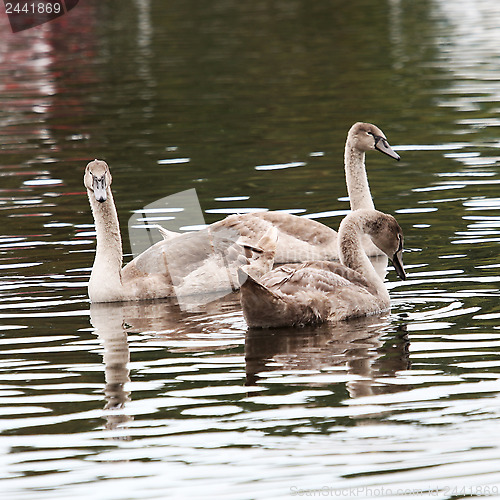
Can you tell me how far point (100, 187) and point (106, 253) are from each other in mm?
807

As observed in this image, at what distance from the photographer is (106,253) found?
44.2ft

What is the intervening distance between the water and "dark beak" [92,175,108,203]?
1.19 metres

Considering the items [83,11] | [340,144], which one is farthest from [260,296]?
[83,11]

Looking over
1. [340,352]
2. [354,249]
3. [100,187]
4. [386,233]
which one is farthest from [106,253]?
[340,352]

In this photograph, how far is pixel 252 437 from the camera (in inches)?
334

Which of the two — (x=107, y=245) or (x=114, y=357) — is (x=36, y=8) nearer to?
(x=107, y=245)

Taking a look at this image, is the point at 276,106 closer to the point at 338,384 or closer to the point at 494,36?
the point at 494,36

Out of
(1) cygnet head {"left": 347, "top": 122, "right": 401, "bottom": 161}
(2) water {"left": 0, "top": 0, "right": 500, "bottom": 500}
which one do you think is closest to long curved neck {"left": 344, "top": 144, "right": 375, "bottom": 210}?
(1) cygnet head {"left": 347, "top": 122, "right": 401, "bottom": 161}

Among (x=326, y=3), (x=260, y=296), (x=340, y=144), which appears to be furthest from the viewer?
(x=326, y=3)

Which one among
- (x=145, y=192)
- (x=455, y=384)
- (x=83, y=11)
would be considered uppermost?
(x=455, y=384)

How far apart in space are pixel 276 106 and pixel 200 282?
14.6m

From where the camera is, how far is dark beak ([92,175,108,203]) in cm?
1292

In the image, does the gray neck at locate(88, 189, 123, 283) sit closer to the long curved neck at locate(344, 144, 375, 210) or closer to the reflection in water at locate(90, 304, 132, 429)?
the reflection in water at locate(90, 304, 132, 429)

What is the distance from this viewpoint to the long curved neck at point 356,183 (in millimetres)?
15797
